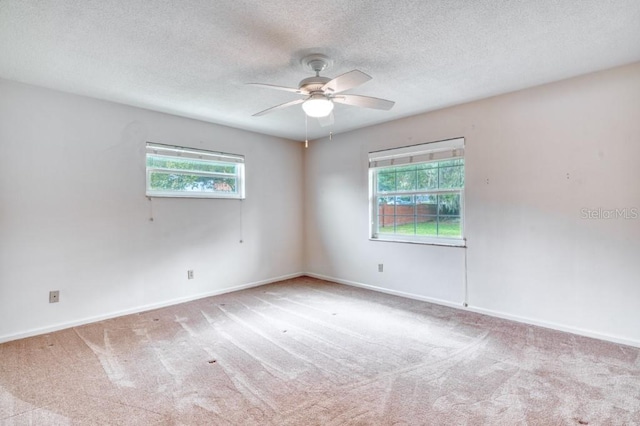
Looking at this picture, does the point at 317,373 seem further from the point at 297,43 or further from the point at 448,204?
→ the point at 448,204

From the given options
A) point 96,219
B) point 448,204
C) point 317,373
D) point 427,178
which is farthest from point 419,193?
point 96,219

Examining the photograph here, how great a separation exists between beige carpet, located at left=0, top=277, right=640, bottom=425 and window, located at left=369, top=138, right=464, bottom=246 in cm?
114

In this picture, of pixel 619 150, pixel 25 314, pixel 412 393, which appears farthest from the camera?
pixel 25 314

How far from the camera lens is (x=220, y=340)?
9.77 ft

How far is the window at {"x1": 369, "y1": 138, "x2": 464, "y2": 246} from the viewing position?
13.0ft

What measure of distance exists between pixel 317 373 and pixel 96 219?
293 cm

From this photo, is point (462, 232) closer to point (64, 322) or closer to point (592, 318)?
point (592, 318)

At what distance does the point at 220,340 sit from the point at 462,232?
298 cm

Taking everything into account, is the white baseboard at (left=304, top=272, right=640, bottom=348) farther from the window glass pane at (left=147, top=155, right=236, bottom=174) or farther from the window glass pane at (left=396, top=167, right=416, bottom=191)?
the window glass pane at (left=147, top=155, right=236, bottom=174)

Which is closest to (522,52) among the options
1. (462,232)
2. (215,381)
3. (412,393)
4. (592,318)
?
(462,232)

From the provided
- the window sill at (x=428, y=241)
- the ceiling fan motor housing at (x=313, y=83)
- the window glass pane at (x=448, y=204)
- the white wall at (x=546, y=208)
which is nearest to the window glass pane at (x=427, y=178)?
the window glass pane at (x=448, y=204)

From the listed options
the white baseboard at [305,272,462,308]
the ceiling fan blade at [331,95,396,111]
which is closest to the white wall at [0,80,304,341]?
the white baseboard at [305,272,462,308]

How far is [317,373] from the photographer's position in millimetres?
2393

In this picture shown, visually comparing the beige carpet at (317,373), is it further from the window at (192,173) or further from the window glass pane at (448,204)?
the window at (192,173)
